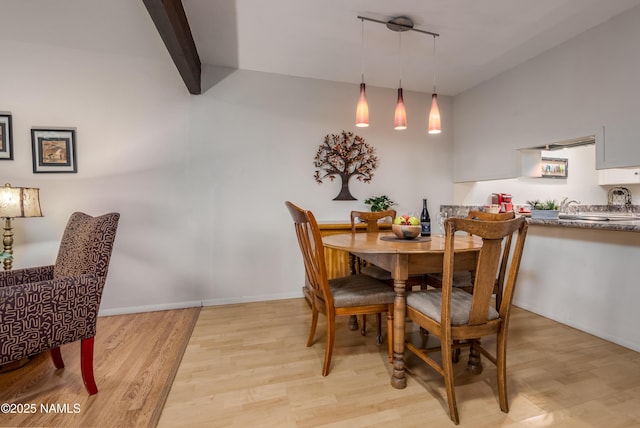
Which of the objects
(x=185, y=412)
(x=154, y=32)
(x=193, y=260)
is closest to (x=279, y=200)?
(x=193, y=260)

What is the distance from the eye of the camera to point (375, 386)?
1703mm

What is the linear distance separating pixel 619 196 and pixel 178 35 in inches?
198

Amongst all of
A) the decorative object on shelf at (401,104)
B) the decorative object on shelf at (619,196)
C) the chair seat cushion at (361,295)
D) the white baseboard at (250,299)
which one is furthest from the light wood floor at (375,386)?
the decorative object on shelf at (619,196)

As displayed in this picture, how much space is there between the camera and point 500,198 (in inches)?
146

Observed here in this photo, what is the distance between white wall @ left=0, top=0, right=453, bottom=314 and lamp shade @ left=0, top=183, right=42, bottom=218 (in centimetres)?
35

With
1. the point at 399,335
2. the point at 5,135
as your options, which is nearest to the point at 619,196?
the point at 399,335

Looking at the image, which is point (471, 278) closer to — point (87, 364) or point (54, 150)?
point (87, 364)

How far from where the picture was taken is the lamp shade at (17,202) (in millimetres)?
2225

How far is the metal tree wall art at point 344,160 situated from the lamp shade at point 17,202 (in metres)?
2.43

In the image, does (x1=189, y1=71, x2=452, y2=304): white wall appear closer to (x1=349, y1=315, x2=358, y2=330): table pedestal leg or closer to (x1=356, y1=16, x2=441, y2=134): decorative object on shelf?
(x1=349, y1=315, x2=358, y2=330): table pedestal leg

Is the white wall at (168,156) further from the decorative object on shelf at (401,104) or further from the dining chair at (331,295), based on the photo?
the dining chair at (331,295)

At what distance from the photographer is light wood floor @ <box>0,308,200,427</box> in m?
1.48

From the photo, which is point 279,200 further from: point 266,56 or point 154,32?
point 154,32

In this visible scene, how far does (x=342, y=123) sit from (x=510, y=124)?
177cm
